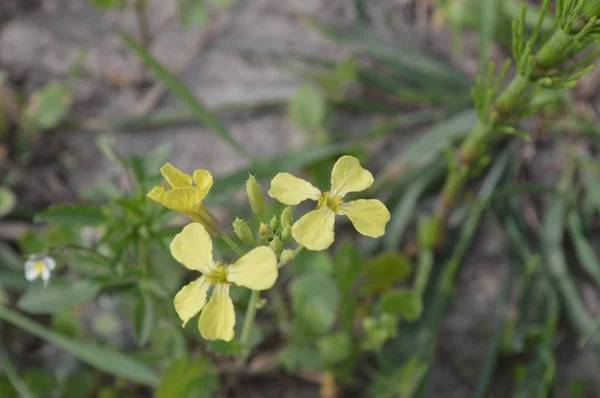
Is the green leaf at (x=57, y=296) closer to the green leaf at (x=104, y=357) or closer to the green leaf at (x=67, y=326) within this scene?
the green leaf at (x=104, y=357)

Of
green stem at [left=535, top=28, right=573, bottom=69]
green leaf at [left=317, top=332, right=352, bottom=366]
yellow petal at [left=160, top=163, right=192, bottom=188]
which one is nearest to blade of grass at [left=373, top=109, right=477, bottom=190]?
green leaf at [left=317, top=332, right=352, bottom=366]

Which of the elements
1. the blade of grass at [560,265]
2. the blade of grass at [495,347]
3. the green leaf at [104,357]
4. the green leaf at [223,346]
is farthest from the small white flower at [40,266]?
the blade of grass at [560,265]

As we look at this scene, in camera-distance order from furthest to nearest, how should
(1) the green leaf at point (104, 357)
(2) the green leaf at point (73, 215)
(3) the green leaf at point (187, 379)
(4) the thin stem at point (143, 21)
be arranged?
(4) the thin stem at point (143, 21) < (1) the green leaf at point (104, 357) < (3) the green leaf at point (187, 379) < (2) the green leaf at point (73, 215)

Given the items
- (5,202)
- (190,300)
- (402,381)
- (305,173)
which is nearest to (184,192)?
(190,300)

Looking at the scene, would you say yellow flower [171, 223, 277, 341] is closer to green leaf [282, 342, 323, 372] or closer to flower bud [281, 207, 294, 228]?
flower bud [281, 207, 294, 228]

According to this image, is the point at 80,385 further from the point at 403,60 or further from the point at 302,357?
the point at 403,60

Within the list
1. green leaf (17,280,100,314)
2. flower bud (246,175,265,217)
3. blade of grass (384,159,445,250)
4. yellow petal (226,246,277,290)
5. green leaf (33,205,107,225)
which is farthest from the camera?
blade of grass (384,159,445,250)

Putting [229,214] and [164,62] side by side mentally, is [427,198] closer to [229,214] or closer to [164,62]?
[229,214]
